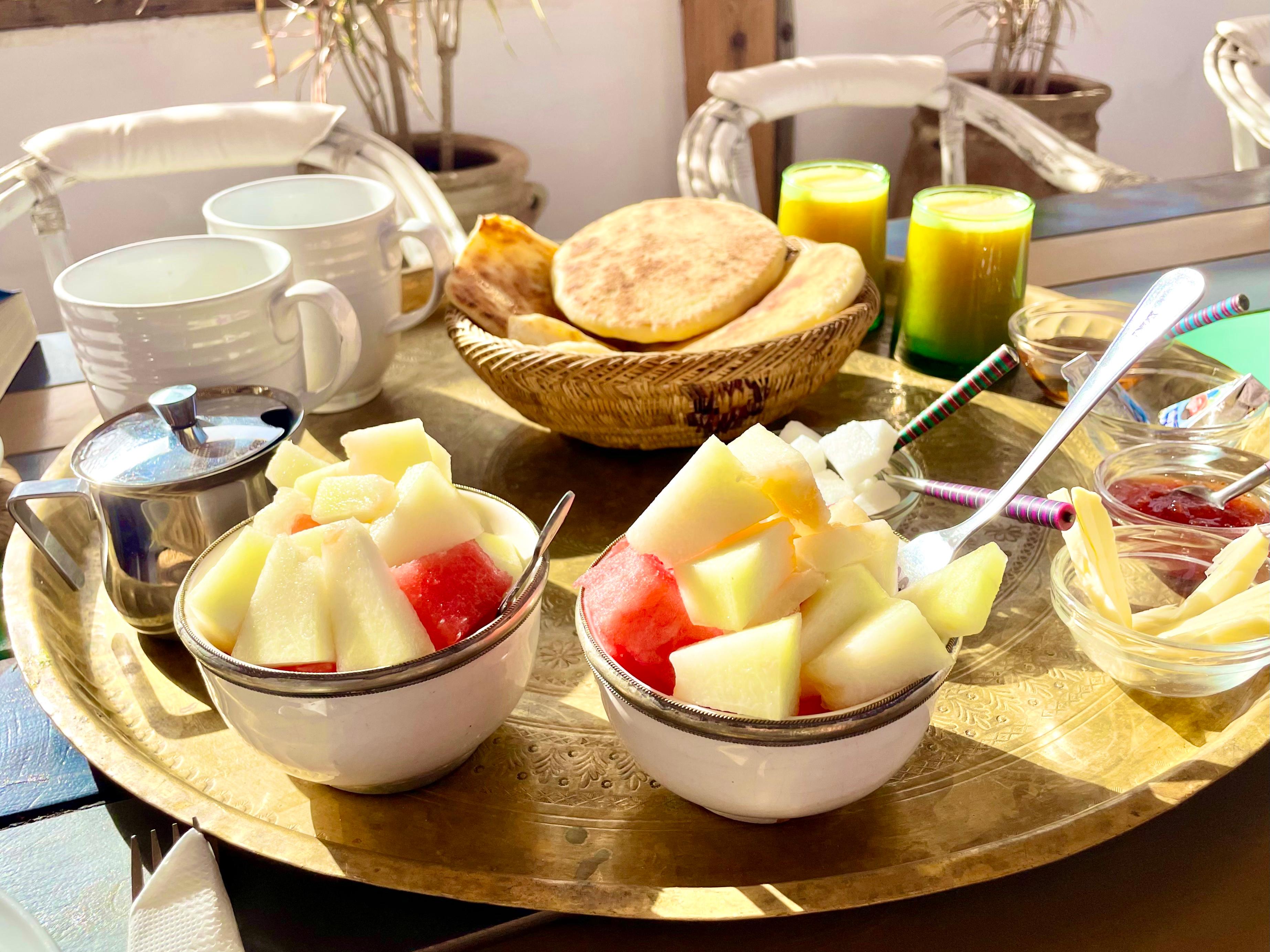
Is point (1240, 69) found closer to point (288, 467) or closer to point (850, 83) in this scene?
point (850, 83)

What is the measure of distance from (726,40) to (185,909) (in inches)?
125

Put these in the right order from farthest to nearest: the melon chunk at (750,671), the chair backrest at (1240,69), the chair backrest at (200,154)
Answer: the chair backrest at (1240,69)
the chair backrest at (200,154)
the melon chunk at (750,671)

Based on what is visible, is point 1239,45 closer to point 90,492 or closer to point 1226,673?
point 1226,673

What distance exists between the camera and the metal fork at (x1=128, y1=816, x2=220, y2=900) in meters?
0.63

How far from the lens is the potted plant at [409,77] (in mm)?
2459

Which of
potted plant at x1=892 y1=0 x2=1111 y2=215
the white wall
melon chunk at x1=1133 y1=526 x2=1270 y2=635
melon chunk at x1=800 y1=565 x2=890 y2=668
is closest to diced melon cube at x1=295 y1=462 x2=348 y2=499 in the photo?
melon chunk at x1=800 y1=565 x2=890 y2=668

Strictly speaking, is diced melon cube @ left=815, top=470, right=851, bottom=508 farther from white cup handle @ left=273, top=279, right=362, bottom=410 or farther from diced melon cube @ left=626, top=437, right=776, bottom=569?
white cup handle @ left=273, top=279, right=362, bottom=410

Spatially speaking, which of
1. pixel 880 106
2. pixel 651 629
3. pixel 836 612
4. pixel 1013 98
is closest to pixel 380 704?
pixel 651 629

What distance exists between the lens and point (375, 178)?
1980mm

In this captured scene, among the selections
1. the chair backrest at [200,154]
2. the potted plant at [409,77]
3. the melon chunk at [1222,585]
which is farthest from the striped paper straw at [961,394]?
the potted plant at [409,77]

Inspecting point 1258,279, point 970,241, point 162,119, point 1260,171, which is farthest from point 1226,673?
point 162,119

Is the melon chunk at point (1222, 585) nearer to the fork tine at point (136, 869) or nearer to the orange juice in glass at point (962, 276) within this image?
the orange juice in glass at point (962, 276)

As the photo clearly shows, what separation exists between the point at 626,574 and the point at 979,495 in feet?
1.40

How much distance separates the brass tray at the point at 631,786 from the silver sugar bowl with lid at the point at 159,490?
65 millimetres
